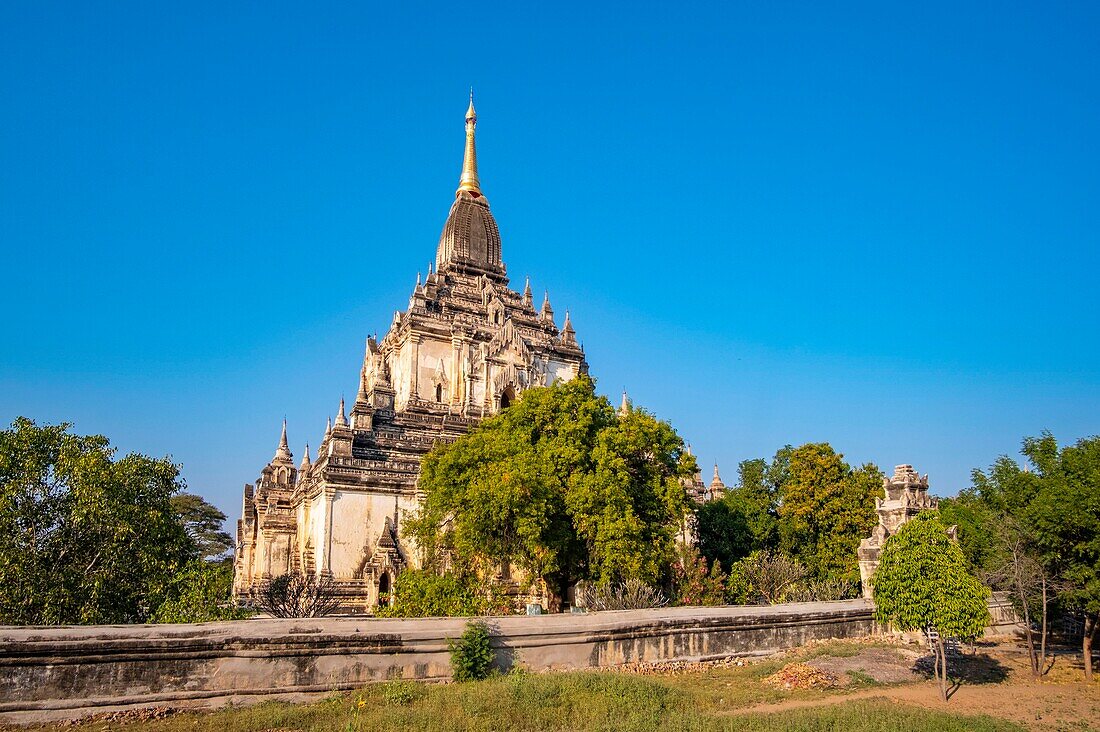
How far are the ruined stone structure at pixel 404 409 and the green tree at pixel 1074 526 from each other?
20860mm

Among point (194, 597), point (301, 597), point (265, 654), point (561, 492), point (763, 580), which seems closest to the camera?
point (265, 654)

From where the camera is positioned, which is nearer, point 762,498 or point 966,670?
point 966,670

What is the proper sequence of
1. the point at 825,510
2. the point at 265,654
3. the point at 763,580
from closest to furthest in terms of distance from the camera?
the point at 265,654, the point at 763,580, the point at 825,510

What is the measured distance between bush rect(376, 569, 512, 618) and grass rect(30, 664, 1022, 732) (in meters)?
10.1

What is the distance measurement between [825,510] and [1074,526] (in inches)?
650

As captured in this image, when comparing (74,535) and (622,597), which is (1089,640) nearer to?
(622,597)

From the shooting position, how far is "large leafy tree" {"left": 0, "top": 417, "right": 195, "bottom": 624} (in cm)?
1733

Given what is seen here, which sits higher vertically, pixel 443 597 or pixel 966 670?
pixel 443 597

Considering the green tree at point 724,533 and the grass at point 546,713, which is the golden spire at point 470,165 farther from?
the grass at point 546,713

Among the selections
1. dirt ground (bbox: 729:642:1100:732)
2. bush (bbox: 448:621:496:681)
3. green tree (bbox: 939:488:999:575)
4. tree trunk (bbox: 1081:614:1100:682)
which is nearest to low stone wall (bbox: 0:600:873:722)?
bush (bbox: 448:621:496:681)

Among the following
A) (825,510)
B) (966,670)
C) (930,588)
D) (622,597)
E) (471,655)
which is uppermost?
(825,510)

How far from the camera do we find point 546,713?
40.5ft

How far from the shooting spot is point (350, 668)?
13344 millimetres

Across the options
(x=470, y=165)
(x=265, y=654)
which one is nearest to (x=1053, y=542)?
(x=265, y=654)
